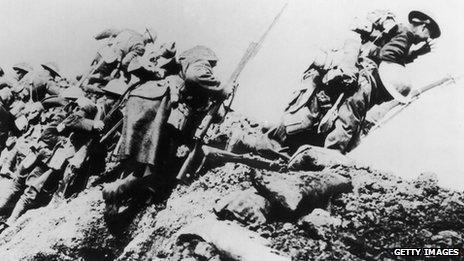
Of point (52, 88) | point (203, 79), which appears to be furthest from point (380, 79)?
point (52, 88)

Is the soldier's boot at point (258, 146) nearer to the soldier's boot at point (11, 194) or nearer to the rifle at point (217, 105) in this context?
the rifle at point (217, 105)

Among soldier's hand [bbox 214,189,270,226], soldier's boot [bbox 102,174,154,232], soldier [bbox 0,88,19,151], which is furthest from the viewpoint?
soldier [bbox 0,88,19,151]

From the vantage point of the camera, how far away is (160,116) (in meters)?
4.79

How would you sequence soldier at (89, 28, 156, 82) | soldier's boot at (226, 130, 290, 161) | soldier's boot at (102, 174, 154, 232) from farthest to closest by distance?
soldier at (89, 28, 156, 82) < soldier's boot at (226, 130, 290, 161) < soldier's boot at (102, 174, 154, 232)

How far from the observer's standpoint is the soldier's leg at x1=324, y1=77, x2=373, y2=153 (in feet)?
17.1

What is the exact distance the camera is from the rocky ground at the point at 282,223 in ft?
10.7

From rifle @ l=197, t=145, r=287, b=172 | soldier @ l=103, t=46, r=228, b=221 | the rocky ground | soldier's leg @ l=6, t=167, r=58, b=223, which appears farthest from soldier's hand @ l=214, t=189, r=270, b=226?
soldier's leg @ l=6, t=167, r=58, b=223

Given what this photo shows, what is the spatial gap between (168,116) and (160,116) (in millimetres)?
121

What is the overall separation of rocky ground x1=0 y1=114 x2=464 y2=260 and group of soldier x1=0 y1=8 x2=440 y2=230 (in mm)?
374

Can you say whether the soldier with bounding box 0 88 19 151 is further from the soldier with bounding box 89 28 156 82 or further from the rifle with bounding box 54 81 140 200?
the rifle with bounding box 54 81 140 200

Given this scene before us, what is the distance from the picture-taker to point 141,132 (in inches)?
186

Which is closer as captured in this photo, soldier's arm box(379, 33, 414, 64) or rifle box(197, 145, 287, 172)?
rifle box(197, 145, 287, 172)

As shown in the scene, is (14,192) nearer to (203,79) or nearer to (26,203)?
(26,203)

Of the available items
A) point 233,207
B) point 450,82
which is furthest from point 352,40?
point 233,207
